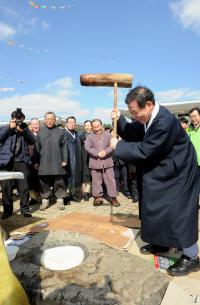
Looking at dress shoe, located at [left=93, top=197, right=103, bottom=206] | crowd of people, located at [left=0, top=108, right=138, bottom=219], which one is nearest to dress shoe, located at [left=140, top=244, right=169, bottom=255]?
crowd of people, located at [left=0, top=108, right=138, bottom=219]

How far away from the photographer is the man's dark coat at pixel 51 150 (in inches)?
266

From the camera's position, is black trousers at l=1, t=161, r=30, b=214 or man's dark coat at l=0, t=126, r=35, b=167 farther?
black trousers at l=1, t=161, r=30, b=214

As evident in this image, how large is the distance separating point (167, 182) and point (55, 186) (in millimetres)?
3892

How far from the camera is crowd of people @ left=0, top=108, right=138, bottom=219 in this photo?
19.4 feet

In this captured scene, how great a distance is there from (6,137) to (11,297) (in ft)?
14.3

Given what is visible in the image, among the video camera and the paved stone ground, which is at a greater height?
the video camera

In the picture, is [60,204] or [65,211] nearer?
[65,211]

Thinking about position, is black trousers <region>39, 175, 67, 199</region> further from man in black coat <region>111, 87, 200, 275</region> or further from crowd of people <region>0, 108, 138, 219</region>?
man in black coat <region>111, 87, 200, 275</region>

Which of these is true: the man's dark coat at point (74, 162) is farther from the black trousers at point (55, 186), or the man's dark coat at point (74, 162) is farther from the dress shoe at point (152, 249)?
the dress shoe at point (152, 249)

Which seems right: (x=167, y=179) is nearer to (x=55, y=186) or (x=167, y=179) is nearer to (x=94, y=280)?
(x=94, y=280)

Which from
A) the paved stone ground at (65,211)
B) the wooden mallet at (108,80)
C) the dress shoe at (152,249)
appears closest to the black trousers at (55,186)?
the paved stone ground at (65,211)

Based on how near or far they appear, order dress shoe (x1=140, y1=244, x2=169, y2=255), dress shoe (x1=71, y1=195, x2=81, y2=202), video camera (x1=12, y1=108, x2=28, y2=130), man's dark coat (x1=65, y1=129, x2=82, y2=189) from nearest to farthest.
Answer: dress shoe (x1=140, y1=244, x2=169, y2=255) < video camera (x1=12, y1=108, x2=28, y2=130) < man's dark coat (x1=65, y1=129, x2=82, y2=189) < dress shoe (x1=71, y1=195, x2=81, y2=202)

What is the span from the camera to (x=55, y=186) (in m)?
6.91

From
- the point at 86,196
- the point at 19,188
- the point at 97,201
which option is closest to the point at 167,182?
the point at 19,188
